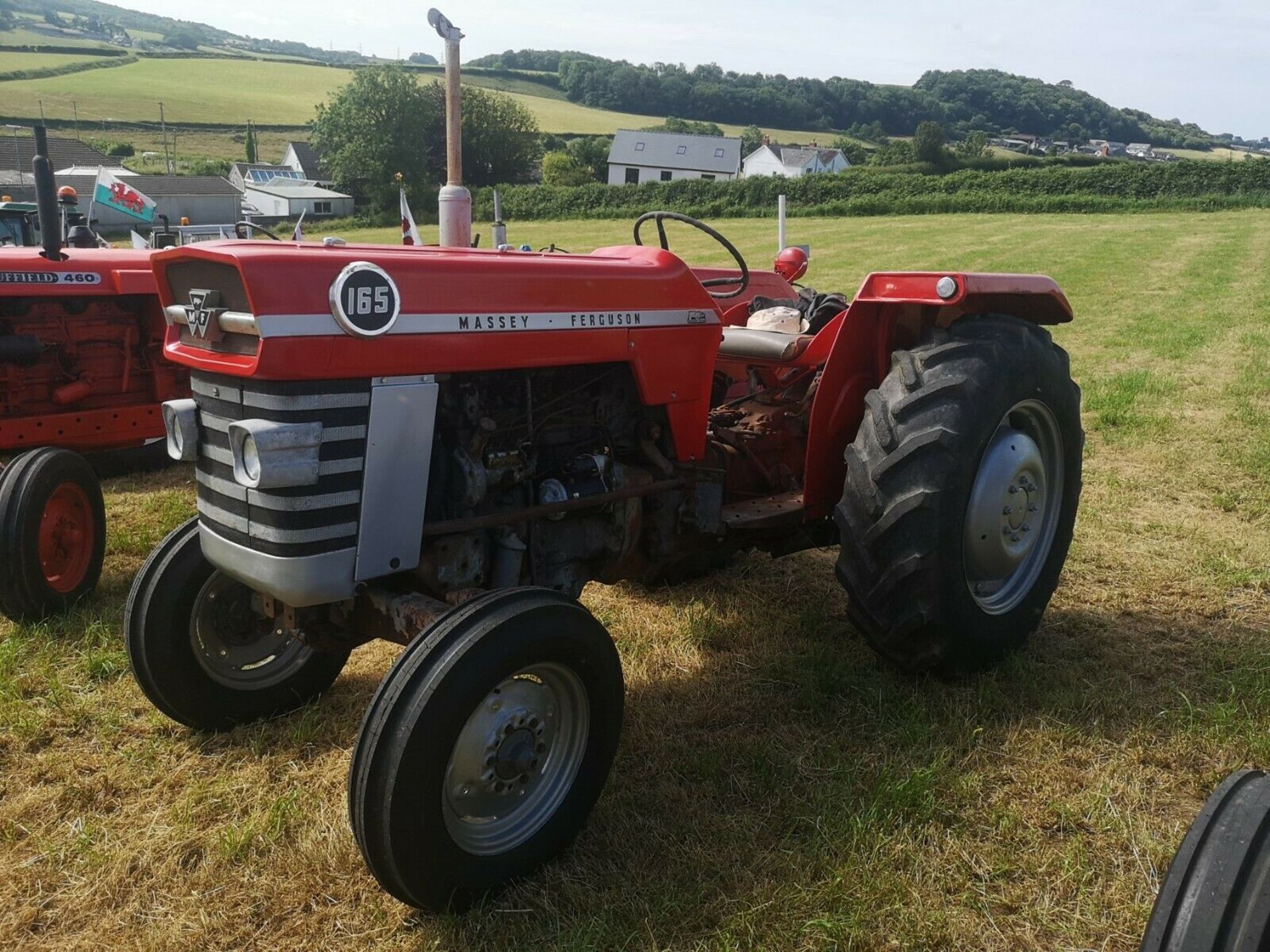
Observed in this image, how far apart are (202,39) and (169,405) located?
148 m

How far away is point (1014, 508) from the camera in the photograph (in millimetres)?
3191

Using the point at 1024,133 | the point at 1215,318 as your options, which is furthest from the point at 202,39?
the point at 1215,318

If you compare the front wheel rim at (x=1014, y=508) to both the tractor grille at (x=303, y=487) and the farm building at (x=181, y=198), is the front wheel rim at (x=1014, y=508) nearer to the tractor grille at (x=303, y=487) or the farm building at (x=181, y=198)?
the tractor grille at (x=303, y=487)

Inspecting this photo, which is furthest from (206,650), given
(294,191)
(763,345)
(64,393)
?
(294,191)

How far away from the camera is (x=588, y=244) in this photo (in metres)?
23.5

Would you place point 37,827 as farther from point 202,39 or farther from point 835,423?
point 202,39

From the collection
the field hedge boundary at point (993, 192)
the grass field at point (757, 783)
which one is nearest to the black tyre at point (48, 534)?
the grass field at point (757, 783)

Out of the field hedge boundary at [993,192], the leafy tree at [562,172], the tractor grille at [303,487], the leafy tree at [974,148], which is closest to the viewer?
the tractor grille at [303,487]

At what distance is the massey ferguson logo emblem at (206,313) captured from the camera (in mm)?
2244

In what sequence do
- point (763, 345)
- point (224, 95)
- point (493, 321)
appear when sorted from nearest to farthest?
point (493, 321), point (763, 345), point (224, 95)

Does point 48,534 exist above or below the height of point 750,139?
below

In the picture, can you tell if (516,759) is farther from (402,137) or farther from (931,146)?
(402,137)

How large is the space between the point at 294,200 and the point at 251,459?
46397 millimetres

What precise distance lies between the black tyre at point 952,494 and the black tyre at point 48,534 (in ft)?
9.77
